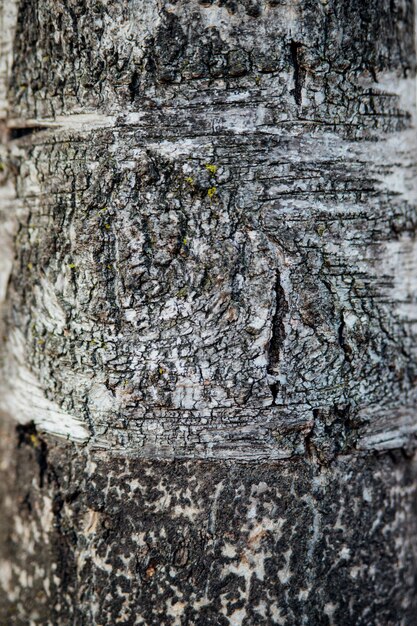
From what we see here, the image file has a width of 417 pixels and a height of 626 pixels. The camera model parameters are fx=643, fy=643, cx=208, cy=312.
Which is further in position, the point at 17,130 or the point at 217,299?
the point at 17,130

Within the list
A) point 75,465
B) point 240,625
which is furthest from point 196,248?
point 240,625

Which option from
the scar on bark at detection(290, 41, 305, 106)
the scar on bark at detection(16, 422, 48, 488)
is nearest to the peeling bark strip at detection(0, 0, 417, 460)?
the scar on bark at detection(290, 41, 305, 106)

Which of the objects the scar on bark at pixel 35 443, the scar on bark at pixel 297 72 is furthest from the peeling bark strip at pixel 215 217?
the scar on bark at pixel 35 443

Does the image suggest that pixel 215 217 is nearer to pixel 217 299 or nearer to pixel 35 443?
pixel 217 299

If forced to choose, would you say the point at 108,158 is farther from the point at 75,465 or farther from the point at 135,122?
the point at 75,465

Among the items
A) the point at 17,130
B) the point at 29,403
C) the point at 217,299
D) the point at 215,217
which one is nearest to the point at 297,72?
the point at 215,217

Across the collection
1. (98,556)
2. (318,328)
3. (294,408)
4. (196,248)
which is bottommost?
(98,556)

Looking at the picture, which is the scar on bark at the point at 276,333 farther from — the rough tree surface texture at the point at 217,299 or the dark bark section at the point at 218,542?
the dark bark section at the point at 218,542
